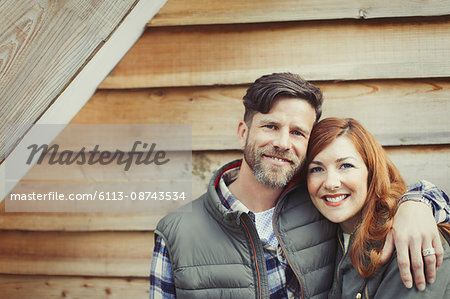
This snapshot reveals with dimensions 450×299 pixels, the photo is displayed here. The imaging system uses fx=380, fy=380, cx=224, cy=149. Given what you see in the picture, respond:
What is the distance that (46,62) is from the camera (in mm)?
1119

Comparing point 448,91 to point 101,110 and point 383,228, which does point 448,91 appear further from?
point 101,110

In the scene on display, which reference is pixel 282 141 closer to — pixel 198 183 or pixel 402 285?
pixel 198 183

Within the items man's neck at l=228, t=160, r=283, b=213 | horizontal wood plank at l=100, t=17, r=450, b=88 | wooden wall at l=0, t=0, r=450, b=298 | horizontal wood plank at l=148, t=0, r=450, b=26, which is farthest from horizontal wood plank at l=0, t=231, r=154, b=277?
horizontal wood plank at l=148, t=0, r=450, b=26

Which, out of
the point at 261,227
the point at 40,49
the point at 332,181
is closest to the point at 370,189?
the point at 332,181

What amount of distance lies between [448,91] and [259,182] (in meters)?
1.06

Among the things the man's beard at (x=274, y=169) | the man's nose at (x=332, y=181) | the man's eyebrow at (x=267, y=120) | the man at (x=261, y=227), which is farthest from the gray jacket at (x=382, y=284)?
the man's eyebrow at (x=267, y=120)

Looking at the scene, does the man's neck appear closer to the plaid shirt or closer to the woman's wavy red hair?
the plaid shirt

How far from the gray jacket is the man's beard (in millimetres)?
366

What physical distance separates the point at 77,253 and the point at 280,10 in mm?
1652

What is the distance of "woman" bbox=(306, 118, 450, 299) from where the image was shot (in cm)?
138

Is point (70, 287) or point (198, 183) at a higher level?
point (198, 183)

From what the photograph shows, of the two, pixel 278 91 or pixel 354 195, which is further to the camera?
pixel 278 91

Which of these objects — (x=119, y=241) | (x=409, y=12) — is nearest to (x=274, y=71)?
(x=409, y=12)

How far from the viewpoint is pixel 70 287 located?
2.06m
